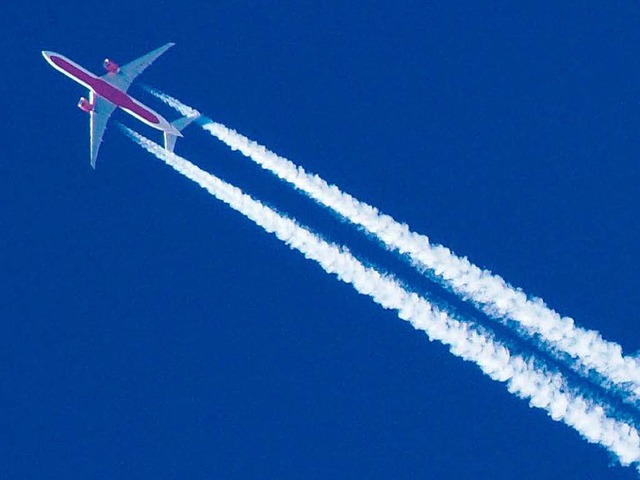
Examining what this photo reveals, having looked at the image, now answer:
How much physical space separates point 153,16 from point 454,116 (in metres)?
Result: 16.4

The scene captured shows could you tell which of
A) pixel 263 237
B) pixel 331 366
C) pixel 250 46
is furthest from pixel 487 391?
pixel 250 46

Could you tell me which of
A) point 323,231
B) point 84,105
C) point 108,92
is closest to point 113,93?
point 108,92

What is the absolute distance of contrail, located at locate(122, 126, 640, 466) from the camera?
33.0 meters

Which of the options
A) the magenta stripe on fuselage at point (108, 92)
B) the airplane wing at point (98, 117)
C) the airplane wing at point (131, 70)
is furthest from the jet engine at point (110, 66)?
the airplane wing at point (98, 117)

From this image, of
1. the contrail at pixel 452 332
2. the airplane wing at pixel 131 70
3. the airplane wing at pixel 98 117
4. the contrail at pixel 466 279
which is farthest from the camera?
the airplane wing at pixel 98 117

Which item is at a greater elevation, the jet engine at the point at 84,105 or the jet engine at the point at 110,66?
the jet engine at the point at 110,66

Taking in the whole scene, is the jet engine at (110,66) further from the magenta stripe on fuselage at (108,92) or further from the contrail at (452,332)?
the contrail at (452,332)

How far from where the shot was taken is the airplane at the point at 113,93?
39.8m

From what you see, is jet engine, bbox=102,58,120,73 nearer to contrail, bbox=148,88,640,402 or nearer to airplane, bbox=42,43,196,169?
airplane, bbox=42,43,196,169

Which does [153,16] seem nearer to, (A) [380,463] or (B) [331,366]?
(B) [331,366]

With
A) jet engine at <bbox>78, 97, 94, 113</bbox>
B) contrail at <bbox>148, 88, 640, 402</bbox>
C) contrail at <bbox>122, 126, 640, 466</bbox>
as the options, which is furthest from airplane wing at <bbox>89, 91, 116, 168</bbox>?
contrail at <bbox>148, 88, 640, 402</bbox>

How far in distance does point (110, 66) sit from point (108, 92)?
4.66 ft

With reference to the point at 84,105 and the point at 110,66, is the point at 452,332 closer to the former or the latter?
the point at 110,66

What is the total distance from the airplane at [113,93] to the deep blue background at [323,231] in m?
0.65
